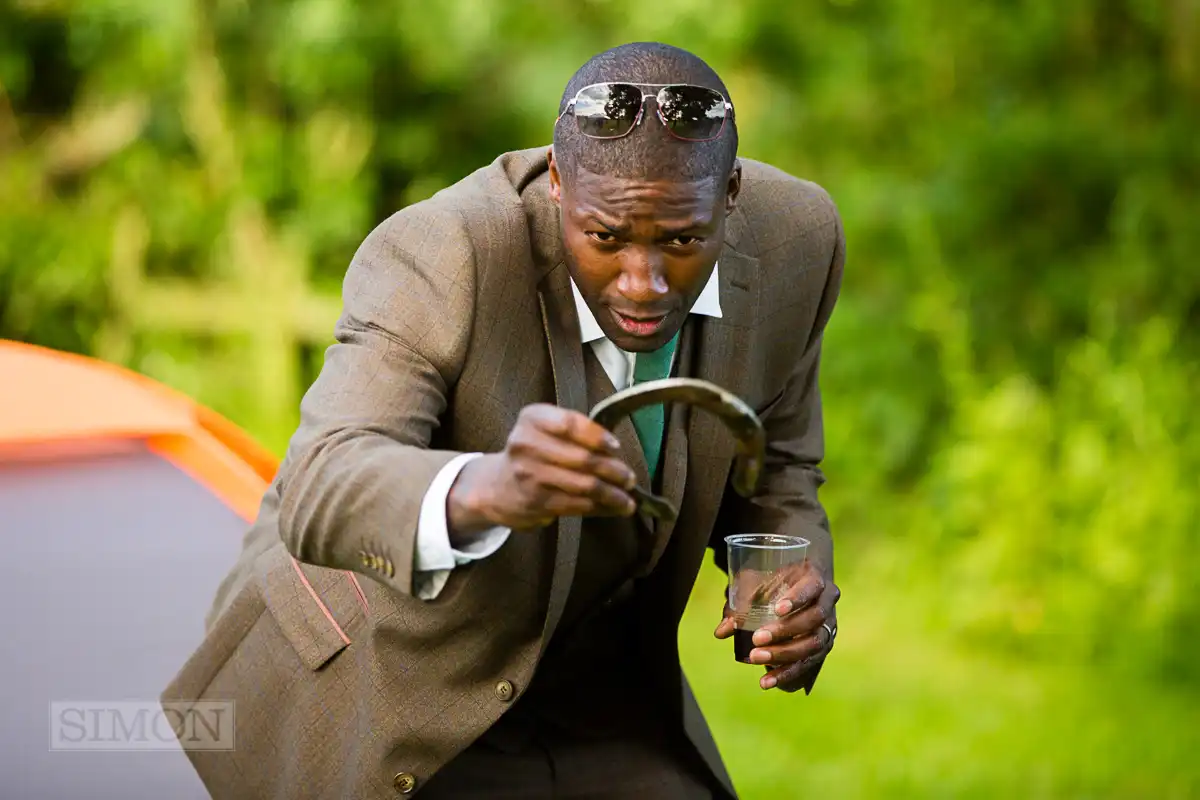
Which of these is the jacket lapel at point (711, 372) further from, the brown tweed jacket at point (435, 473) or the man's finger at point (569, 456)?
the man's finger at point (569, 456)

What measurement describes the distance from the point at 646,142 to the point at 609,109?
70 mm

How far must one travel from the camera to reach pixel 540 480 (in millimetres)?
1630

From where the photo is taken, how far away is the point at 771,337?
7.72 ft

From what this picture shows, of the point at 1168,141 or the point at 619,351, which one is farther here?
the point at 1168,141

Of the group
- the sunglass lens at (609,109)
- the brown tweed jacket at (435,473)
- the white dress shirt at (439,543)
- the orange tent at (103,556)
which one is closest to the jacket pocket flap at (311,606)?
the brown tweed jacket at (435,473)

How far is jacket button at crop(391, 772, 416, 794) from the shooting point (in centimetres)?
216

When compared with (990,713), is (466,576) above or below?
above

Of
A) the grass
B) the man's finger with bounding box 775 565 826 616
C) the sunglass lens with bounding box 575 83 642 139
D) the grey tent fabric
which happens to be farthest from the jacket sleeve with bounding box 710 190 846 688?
the grass

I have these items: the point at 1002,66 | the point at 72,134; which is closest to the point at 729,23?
the point at 1002,66

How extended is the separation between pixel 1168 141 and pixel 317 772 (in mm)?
4820

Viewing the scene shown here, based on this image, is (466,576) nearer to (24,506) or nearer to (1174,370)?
(24,506)

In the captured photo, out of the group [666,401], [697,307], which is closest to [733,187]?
[697,307]

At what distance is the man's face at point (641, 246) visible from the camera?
195cm

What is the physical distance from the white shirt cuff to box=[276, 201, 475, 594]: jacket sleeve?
0.04 feet
